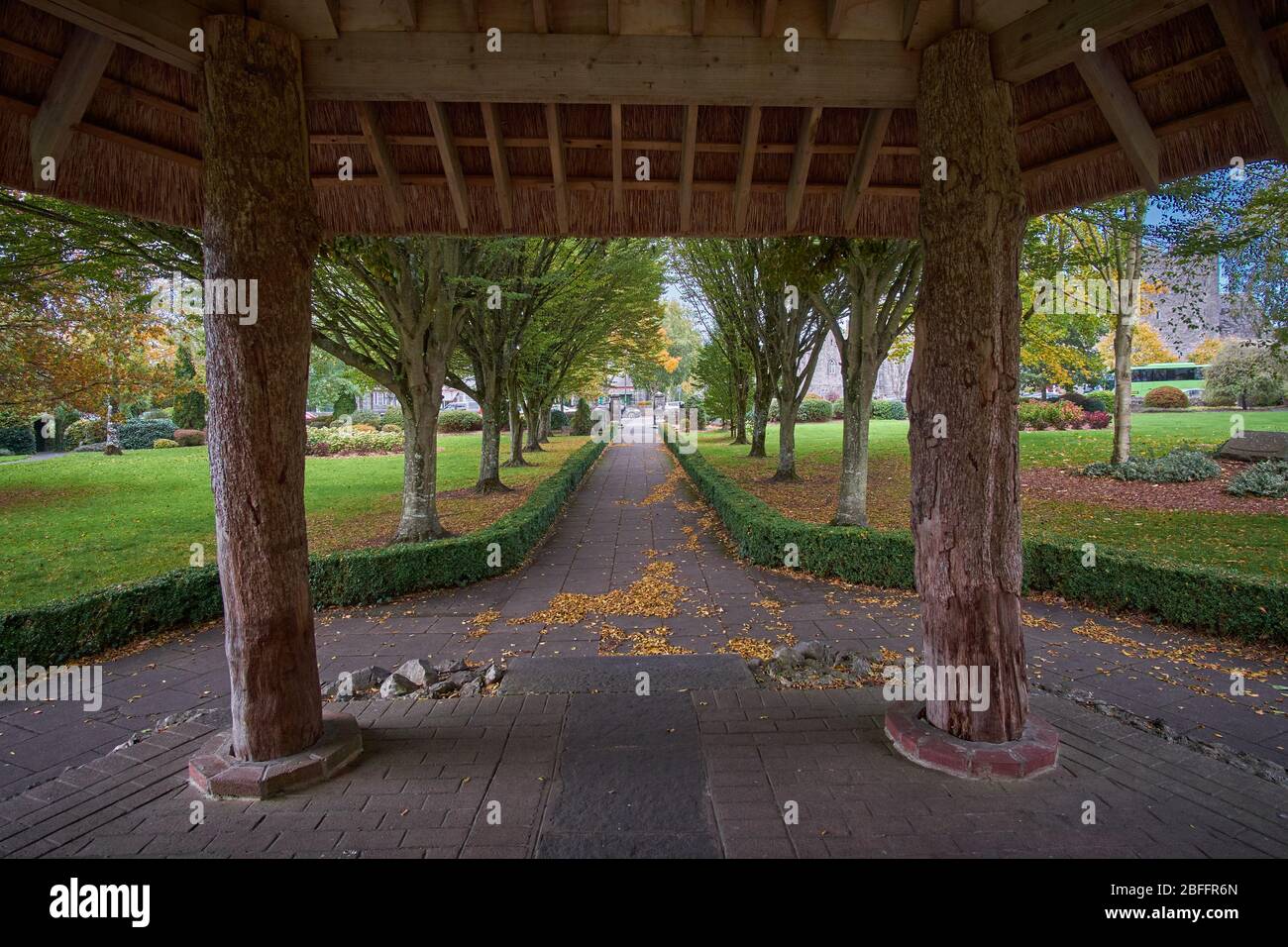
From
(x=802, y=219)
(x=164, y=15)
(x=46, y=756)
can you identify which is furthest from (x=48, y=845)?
(x=802, y=219)

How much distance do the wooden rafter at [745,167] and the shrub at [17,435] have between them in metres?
27.8

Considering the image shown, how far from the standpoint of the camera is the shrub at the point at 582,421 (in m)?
40.7

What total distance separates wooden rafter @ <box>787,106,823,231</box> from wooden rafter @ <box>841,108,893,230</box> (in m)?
0.33

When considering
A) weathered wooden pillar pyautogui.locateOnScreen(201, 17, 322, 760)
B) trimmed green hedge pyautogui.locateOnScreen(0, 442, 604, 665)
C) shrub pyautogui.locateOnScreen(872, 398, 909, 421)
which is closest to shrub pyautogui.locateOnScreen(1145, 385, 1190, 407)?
shrub pyautogui.locateOnScreen(872, 398, 909, 421)

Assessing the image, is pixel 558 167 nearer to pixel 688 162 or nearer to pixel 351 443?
pixel 688 162

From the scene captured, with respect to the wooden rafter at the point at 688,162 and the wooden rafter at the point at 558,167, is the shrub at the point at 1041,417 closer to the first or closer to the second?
the wooden rafter at the point at 688,162

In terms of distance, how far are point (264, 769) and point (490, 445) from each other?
12013mm

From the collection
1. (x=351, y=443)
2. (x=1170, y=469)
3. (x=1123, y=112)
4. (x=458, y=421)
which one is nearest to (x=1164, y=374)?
(x=1170, y=469)

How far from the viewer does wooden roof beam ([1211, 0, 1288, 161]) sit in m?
3.01

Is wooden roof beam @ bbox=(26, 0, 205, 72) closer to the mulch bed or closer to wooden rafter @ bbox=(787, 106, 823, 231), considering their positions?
wooden rafter @ bbox=(787, 106, 823, 231)

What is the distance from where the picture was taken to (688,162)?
417 centimetres

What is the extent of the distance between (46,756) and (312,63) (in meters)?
4.53

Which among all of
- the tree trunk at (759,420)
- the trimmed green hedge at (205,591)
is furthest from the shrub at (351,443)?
the trimmed green hedge at (205,591)
